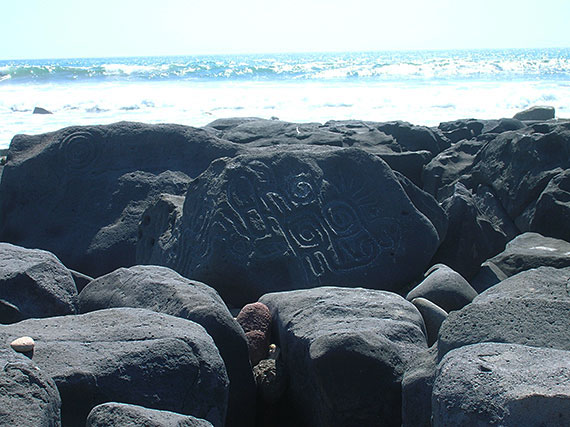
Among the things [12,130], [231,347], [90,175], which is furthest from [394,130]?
[12,130]

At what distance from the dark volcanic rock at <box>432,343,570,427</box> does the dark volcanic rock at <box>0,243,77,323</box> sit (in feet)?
6.14

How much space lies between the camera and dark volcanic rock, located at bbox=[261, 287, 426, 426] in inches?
92.9

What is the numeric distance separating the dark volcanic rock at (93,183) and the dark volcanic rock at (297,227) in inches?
36.5

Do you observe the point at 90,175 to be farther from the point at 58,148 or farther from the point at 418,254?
the point at 418,254

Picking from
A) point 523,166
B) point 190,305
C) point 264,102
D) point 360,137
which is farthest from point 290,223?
point 264,102

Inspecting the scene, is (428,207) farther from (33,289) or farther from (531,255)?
(33,289)

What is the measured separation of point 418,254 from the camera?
13.6 feet

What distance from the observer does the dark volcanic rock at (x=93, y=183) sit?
5.05 meters

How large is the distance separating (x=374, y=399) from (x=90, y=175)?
11.8ft

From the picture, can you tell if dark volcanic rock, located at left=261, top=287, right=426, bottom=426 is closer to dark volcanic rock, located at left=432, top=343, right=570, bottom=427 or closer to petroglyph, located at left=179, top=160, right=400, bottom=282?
dark volcanic rock, located at left=432, top=343, right=570, bottom=427

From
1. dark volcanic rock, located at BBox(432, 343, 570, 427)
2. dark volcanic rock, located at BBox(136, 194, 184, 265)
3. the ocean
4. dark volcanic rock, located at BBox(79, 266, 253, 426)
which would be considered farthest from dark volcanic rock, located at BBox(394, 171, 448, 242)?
the ocean

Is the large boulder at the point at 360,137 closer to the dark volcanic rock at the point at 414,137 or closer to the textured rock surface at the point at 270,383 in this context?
the dark volcanic rock at the point at 414,137

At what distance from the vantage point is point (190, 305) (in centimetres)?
267

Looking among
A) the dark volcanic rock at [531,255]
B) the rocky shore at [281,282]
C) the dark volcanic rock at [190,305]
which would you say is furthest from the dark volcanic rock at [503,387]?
the dark volcanic rock at [531,255]
